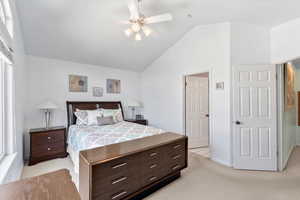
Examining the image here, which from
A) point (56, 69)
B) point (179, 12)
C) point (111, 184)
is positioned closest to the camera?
point (111, 184)

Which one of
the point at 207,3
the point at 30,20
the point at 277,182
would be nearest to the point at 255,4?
the point at 207,3

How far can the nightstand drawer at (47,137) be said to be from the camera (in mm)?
3219

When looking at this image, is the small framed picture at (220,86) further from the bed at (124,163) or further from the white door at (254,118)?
the bed at (124,163)

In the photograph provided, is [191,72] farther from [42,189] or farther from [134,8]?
[42,189]

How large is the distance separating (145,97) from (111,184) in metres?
3.91

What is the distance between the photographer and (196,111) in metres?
4.36

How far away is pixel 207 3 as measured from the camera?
2779 millimetres

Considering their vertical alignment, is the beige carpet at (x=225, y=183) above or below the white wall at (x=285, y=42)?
below

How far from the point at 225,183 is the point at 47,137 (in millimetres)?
3636

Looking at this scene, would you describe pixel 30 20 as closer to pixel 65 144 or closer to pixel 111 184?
pixel 65 144

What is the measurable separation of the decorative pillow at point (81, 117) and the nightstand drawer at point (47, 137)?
1.32ft

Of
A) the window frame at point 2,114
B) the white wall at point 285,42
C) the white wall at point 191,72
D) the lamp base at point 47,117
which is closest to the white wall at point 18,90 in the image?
the window frame at point 2,114

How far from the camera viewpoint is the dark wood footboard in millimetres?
1606

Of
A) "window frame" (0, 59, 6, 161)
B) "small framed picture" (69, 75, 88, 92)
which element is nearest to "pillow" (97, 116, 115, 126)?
"small framed picture" (69, 75, 88, 92)
